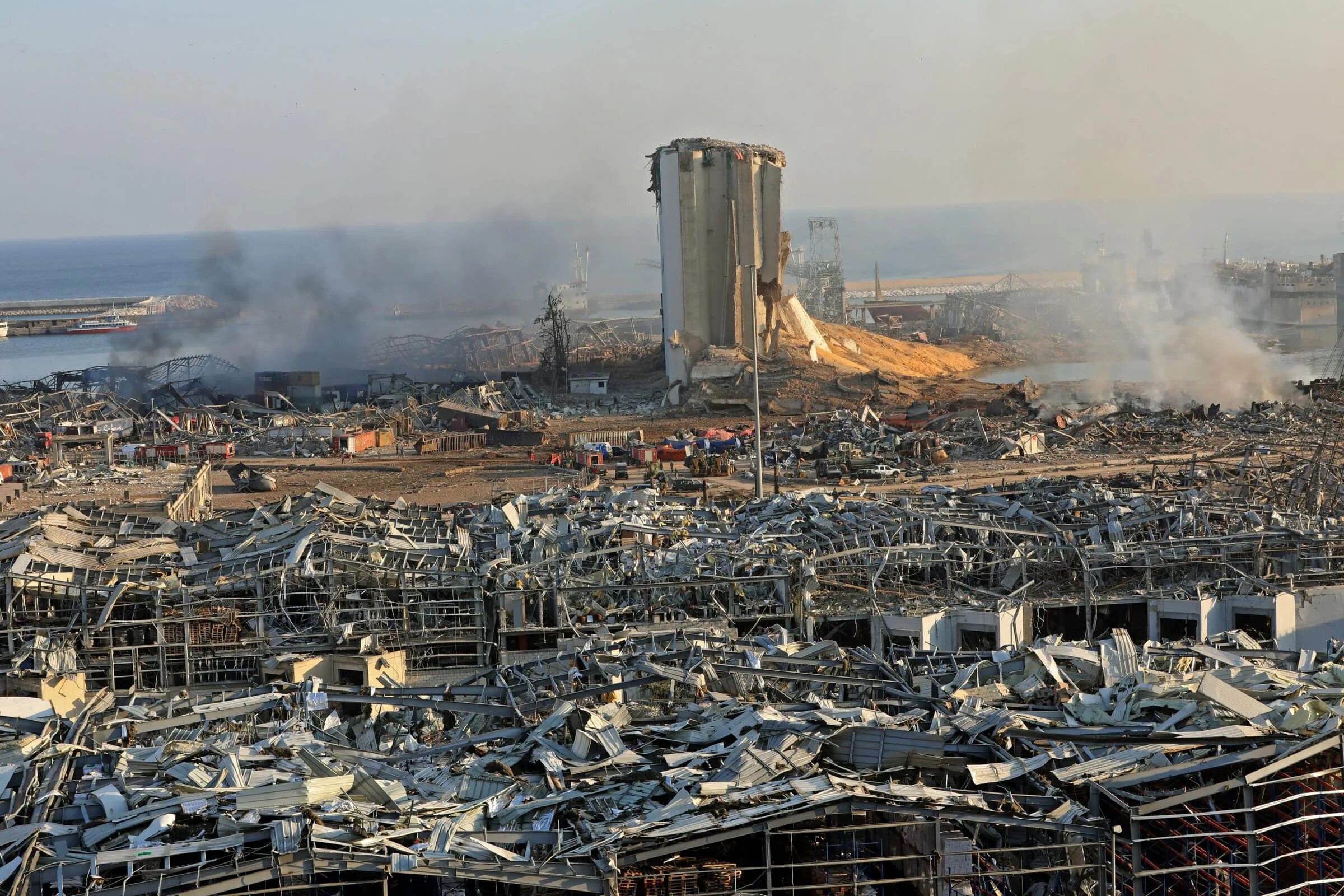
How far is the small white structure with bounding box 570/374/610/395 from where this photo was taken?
162 feet

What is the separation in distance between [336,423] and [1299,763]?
112 feet

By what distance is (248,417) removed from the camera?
144 ft

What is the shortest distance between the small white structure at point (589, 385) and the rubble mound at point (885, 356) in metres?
6.74

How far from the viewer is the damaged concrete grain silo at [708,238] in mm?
49344

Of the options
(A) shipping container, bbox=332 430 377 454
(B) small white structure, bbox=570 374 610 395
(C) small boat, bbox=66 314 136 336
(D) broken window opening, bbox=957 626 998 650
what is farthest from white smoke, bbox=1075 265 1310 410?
(C) small boat, bbox=66 314 136 336

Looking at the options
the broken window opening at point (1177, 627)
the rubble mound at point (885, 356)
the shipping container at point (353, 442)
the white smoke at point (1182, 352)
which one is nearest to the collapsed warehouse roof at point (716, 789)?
the broken window opening at point (1177, 627)

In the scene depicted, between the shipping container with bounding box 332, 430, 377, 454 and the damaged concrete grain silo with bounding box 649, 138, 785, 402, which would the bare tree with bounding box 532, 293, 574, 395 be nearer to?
A: the damaged concrete grain silo with bounding box 649, 138, 785, 402

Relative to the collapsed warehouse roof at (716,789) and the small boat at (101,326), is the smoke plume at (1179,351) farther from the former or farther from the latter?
the small boat at (101,326)

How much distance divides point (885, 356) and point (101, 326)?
75.2 m

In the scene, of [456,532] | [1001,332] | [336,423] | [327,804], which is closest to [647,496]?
[456,532]

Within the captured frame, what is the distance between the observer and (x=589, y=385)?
49.8 metres

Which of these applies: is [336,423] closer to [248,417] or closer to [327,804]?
[248,417]

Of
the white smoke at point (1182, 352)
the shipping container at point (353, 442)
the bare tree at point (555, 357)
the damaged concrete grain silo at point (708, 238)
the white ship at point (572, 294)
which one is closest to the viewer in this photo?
the shipping container at point (353, 442)

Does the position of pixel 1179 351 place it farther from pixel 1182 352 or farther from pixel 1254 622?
pixel 1254 622
